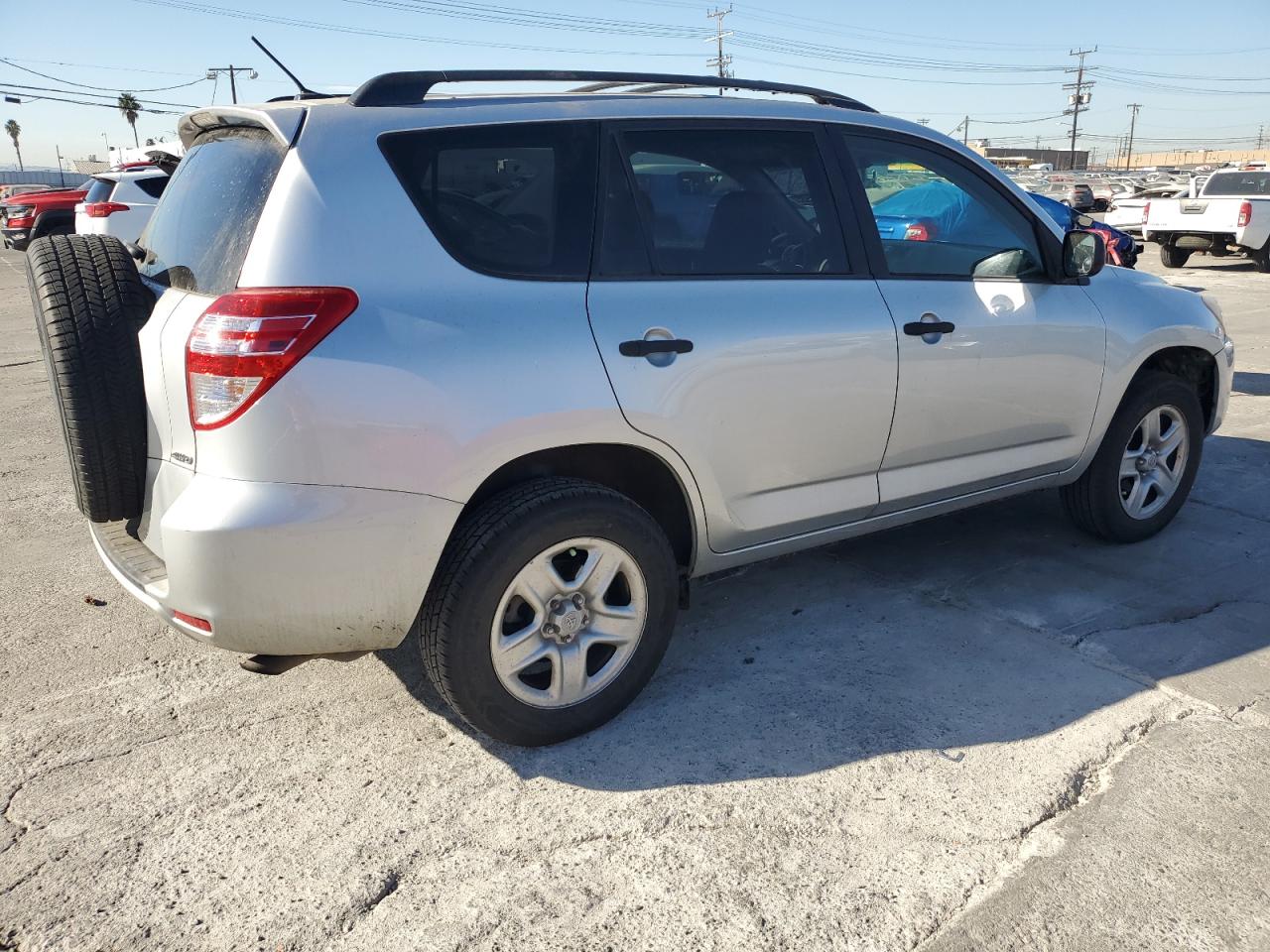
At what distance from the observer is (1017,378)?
12.6 feet

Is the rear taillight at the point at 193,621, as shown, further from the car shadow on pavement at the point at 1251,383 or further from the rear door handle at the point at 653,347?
the car shadow on pavement at the point at 1251,383

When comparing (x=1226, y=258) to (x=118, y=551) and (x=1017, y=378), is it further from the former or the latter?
(x=118, y=551)

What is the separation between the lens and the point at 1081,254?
12.9 ft

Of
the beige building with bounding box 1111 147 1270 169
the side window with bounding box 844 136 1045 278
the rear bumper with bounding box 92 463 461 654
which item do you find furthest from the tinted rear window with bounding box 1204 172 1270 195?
the beige building with bounding box 1111 147 1270 169

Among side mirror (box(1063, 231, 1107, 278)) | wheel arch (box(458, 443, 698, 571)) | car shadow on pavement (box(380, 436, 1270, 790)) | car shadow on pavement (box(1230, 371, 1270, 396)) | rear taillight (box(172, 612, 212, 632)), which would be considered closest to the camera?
rear taillight (box(172, 612, 212, 632))

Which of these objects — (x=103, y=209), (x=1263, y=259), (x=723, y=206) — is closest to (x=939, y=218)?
(x=723, y=206)

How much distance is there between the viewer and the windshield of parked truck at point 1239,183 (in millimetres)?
18078

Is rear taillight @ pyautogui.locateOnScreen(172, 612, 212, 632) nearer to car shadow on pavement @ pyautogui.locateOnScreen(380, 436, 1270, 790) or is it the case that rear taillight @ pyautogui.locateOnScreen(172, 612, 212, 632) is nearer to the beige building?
car shadow on pavement @ pyautogui.locateOnScreen(380, 436, 1270, 790)

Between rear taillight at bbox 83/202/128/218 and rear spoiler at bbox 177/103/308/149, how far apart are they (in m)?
11.7

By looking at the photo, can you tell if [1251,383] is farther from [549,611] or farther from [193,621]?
[193,621]

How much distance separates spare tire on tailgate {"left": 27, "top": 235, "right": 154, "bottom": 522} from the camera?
104 inches

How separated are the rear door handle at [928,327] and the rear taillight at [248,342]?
1.91m

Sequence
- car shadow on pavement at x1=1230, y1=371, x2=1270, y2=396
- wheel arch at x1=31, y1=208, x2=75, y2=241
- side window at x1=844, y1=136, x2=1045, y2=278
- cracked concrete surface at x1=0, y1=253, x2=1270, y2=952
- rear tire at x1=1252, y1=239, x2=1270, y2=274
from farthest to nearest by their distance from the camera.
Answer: wheel arch at x1=31, y1=208, x2=75, y2=241 → rear tire at x1=1252, y1=239, x2=1270, y2=274 → car shadow on pavement at x1=1230, y1=371, x2=1270, y2=396 → side window at x1=844, y1=136, x2=1045, y2=278 → cracked concrete surface at x1=0, y1=253, x2=1270, y2=952

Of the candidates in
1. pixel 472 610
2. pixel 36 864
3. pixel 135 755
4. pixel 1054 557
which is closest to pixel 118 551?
pixel 135 755
